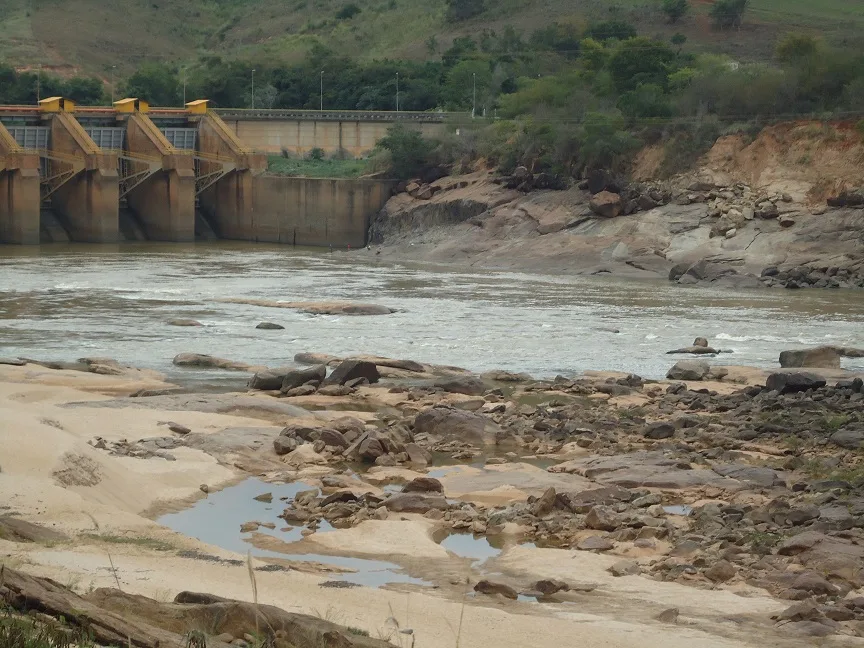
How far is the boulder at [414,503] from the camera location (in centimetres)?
1600

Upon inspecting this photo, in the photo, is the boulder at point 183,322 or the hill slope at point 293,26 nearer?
the boulder at point 183,322

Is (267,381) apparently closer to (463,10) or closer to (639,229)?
(639,229)

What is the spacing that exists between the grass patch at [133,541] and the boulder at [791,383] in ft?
46.5

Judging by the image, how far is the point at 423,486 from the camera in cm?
1689

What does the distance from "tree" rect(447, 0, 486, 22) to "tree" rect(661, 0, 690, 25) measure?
17746 mm

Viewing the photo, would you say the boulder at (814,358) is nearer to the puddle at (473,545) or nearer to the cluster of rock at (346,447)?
the cluster of rock at (346,447)

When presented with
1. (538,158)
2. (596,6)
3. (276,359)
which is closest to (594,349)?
(276,359)

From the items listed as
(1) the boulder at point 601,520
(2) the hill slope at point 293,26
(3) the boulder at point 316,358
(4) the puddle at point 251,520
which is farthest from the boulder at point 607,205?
(2) the hill slope at point 293,26

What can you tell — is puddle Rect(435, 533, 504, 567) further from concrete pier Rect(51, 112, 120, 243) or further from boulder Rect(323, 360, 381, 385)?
concrete pier Rect(51, 112, 120, 243)

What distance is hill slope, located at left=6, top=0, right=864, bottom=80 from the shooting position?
372 feet

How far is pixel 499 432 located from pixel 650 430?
233 cm

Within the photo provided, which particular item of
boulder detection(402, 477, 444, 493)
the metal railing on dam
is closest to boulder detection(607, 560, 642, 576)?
boulder detection(402, 477, 444, 493)

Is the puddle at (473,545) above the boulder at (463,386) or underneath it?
above

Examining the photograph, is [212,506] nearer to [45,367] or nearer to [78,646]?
[78,646]
